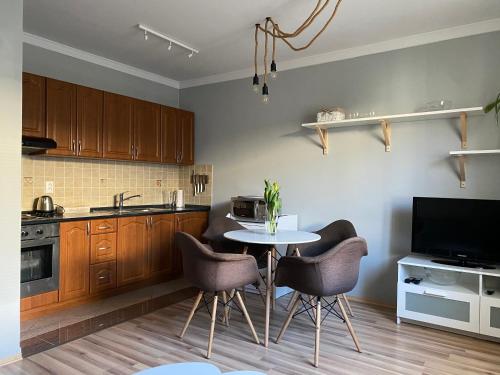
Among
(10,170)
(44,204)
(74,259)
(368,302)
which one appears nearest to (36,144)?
(44,204)

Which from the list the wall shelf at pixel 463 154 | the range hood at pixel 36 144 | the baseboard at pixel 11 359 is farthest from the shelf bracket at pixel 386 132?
the baseboard at pixel 11 359

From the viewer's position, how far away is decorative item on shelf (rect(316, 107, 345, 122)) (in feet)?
12.1

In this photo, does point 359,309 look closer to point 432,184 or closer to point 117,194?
point 432,184

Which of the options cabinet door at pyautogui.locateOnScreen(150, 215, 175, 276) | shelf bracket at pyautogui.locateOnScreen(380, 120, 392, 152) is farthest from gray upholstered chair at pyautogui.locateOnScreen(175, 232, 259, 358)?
shelf bracket at pyautogui.locateOnScreen(380, 120, 392, 152)

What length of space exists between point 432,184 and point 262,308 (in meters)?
1.95

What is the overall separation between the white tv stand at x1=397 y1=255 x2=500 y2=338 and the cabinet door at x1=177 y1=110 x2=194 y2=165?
9.80 feet

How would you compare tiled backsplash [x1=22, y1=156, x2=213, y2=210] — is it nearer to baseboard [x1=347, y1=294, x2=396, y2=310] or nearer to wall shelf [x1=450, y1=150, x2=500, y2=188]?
baseboard [x1=347, y1=294, x2=396, y2=310]

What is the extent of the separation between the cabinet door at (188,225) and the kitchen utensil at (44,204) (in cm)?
136

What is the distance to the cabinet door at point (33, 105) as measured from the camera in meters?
3.32

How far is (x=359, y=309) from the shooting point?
3.55m

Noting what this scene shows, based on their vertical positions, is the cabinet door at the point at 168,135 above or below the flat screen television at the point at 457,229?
above

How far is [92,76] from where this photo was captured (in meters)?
4.17

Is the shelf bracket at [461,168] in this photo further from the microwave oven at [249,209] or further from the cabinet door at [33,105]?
the cabinet door at [33,105]

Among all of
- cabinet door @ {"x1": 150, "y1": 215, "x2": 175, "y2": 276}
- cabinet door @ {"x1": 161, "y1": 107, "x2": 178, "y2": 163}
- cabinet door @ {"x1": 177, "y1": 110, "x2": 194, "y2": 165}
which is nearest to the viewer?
cabinet door @ {"x1": 150, "y1": 215, "x2": 175, "y2": 276}
